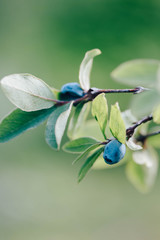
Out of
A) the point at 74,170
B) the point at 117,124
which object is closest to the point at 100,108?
the point at 117,124

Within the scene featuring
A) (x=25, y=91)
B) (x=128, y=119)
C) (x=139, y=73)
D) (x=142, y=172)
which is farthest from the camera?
(x=142, y=172)

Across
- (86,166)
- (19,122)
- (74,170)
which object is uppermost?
(19,122)

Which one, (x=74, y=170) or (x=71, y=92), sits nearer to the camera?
(x=71, y=92)

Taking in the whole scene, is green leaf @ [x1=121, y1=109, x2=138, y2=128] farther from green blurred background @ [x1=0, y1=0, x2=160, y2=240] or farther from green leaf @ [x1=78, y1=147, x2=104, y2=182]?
green blurred background @ [x1=0, y1=0, x2=160, y2=240]

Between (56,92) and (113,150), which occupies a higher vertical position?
(56,92)

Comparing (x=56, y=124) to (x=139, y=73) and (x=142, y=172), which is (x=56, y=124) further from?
(x=142, y=172)

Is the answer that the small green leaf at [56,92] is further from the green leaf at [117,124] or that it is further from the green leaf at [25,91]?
the green leaf at [117,124]

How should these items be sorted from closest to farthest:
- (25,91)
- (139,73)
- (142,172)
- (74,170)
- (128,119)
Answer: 1. (139,73)
2. (25,91)
3. (128,119)
4. (142,172)
5. (74,170)
